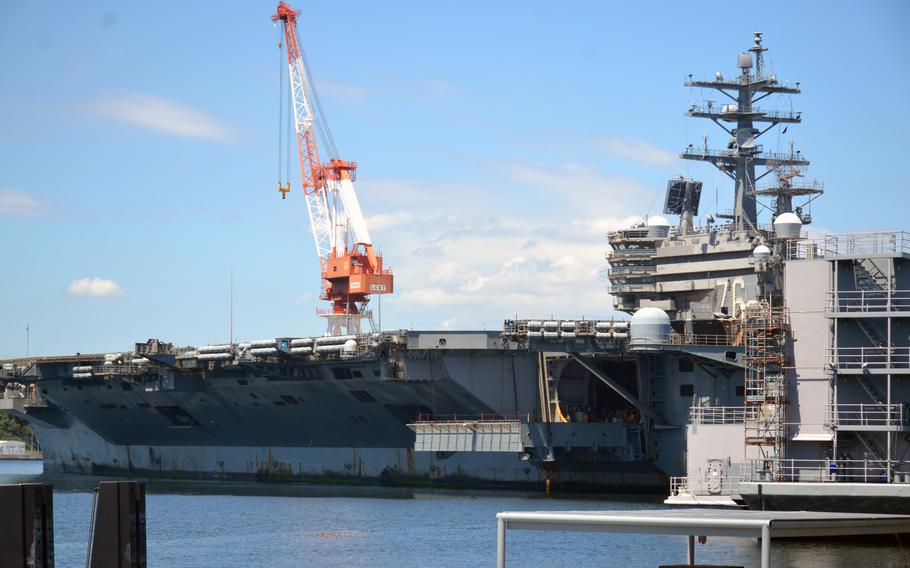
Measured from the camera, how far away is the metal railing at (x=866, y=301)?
112ft

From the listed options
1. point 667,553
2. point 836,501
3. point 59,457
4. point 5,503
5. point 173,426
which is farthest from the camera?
point 59,457

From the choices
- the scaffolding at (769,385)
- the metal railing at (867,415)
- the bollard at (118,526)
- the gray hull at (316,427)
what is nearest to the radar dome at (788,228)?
the scaffolding at (769,385)

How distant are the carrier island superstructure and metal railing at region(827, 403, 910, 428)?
0.06 meters

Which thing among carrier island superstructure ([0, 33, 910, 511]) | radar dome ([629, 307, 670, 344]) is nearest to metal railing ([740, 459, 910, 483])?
carrier island superstructure ([0, 33, 910, 511])

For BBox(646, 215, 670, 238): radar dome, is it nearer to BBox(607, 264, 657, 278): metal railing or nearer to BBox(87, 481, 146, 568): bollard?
BBox(607, 264, 657, 278): metal railing

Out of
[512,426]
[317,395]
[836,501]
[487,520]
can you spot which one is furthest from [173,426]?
[836,501]

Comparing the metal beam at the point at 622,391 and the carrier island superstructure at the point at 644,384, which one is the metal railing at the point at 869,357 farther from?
the metal beam at the point at 622,391

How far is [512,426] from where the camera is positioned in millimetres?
49969

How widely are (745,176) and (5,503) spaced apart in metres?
39.0

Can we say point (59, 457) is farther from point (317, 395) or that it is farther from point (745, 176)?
point (745, 176)

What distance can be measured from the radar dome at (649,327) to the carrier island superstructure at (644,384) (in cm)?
5

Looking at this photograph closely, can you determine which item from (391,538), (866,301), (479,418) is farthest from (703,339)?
(391,538)

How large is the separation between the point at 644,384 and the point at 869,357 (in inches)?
660

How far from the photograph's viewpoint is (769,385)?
3609 cm
